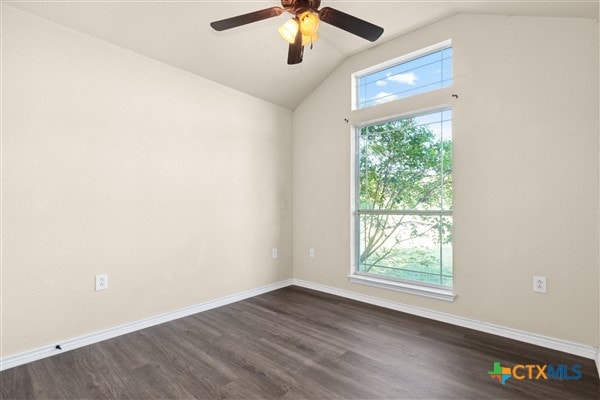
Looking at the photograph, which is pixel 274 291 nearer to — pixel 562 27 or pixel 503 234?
pixel 503 234

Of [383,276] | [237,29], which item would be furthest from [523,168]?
[237,29]

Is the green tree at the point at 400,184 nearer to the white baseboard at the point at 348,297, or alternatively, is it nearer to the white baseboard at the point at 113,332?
the white baseboard at the point at 348,297

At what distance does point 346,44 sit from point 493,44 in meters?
1.40

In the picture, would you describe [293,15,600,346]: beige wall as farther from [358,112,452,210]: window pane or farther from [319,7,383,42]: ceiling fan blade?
[319,7,383,42]: ceiling fan blade

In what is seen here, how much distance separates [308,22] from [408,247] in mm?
2359

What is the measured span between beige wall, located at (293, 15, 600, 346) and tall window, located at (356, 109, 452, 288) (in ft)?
0.53

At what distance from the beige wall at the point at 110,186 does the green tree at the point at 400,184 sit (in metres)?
1.40

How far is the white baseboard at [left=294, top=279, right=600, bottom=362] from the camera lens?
2.15 m

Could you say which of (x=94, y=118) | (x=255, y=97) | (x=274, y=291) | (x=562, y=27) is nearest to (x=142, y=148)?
(x=94, y=118)

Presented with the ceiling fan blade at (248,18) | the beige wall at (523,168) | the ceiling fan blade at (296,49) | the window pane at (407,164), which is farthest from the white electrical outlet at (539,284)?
the ceiling fan blade at (248,18)

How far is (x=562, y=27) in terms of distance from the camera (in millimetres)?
2236

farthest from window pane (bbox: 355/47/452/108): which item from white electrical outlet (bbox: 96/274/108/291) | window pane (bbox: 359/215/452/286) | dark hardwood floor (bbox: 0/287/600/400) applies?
white electrical outlet (bbox: 96/274/108/291)

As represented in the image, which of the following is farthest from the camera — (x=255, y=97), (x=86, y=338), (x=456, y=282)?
(x=255, y=97)

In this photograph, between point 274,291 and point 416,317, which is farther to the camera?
point 274,291
